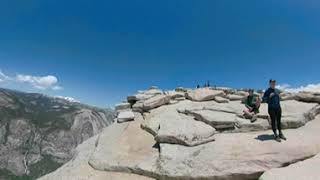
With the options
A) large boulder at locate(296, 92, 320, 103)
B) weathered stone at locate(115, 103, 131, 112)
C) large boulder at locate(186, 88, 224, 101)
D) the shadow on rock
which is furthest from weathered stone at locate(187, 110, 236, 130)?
weathered stone at locate(115, 103, 131, 112)

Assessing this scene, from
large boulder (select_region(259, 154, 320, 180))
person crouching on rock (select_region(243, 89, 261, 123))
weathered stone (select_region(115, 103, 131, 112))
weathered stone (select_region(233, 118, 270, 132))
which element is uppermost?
weathered stone (select_region(115, 103, 131, 112))

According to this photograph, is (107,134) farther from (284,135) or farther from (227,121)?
(284,135)

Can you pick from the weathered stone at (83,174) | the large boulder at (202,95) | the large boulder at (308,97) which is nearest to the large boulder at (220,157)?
the weathered stone at (83,174)

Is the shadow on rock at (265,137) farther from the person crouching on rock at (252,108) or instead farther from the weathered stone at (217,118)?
the weathered stone at (217,118)

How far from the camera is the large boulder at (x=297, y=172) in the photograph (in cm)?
1632

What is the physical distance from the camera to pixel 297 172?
16906mm

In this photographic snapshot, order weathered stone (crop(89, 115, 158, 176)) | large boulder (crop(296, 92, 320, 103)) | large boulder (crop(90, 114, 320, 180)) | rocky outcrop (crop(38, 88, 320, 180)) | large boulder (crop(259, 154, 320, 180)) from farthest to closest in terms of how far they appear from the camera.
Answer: large boulder (crop(296, 92, 320, 103)), weathered stone (crop(89, 115, 158, 176)), rocky outcrop (crop(38, 88, 320, 180)), large boulder (crop(90, 114, 320, 180)), large boulder (crop(259, 154, 320, 180))

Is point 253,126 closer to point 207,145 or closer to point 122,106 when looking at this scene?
point 207,145

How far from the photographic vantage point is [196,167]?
1939 cm

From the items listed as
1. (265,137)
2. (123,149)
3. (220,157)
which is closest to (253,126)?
(265,137)

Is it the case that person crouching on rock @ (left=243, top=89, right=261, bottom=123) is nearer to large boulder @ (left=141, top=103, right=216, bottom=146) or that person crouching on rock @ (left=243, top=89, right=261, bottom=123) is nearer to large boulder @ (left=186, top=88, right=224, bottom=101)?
large boulder @ (left=141, top=103, right=216, bottom=146)

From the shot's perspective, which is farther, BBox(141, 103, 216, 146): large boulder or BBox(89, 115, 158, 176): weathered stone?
BBox(141, 103, 216, 146): large boulder

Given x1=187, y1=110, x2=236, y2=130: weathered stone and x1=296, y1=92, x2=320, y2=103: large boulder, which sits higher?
x1=296, y1=92, x2=320, y2=103: large boulder

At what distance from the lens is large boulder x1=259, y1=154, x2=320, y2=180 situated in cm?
1632
